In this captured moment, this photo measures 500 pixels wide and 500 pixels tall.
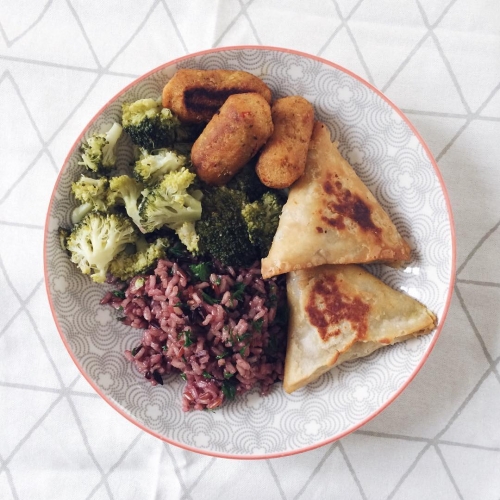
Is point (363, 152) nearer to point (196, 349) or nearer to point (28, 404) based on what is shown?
point (196, 349)

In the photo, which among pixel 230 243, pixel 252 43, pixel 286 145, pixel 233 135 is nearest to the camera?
pixel 233 135

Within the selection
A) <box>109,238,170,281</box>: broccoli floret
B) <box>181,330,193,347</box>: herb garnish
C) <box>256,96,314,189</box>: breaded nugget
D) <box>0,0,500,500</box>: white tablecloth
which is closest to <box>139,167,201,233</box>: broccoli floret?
<box>109,238,170,281</box>: broccoli floret

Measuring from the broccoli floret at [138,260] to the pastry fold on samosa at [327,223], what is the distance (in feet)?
1.90

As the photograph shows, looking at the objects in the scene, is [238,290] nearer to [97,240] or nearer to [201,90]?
[97,240]

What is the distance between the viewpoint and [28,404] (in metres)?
3.05

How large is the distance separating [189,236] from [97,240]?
0.47 m

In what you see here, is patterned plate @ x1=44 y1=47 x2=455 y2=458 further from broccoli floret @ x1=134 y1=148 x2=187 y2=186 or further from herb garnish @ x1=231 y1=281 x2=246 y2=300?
herb garnish @ x1=231 y1=281 x2=246 y2=300

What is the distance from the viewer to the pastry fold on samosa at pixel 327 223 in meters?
2.57

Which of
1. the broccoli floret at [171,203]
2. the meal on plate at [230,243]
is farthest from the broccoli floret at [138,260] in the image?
the broccoli floret at [171,203]

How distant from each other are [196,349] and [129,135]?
1204 mm

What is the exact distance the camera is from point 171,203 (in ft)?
8.34

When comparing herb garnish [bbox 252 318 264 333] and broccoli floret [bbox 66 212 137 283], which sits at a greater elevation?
broccoli floret [bbox 66 212 137 283]

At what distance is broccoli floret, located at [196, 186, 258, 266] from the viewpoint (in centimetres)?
262

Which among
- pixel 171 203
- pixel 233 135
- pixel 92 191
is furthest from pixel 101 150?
pixel 233 135
